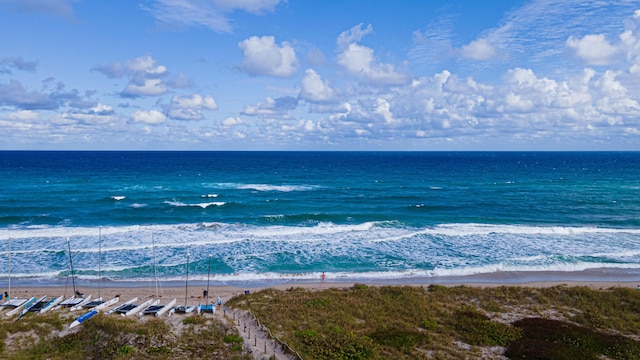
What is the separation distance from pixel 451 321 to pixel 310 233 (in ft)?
86.8

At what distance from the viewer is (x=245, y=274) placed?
36906mm

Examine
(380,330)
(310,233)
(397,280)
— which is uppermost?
(310,233)

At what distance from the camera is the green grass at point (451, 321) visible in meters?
21.4

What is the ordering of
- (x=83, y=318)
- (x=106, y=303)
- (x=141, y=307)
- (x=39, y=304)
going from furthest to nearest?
1. (x=106, y=303)
2. (x=39, y=304)
3. (x=141, y=307)
4. (x=83, y=318)

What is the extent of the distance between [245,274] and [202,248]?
890 cm

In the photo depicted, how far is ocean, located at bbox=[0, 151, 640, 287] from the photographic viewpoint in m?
37.9

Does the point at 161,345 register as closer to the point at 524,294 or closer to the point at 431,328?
the point at 431,328

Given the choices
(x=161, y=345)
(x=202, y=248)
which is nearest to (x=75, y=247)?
(x=202, y=248)

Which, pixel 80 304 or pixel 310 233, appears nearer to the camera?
pixel 80 304

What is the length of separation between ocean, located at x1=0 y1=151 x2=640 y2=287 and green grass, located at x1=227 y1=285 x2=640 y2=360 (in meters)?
6.77

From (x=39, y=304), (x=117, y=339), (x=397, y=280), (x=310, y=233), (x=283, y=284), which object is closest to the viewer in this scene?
(x=117, y=339)

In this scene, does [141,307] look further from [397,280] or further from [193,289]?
[397,280]

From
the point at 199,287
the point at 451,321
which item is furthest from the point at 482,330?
the point at 199,287

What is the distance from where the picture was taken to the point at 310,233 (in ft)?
163
